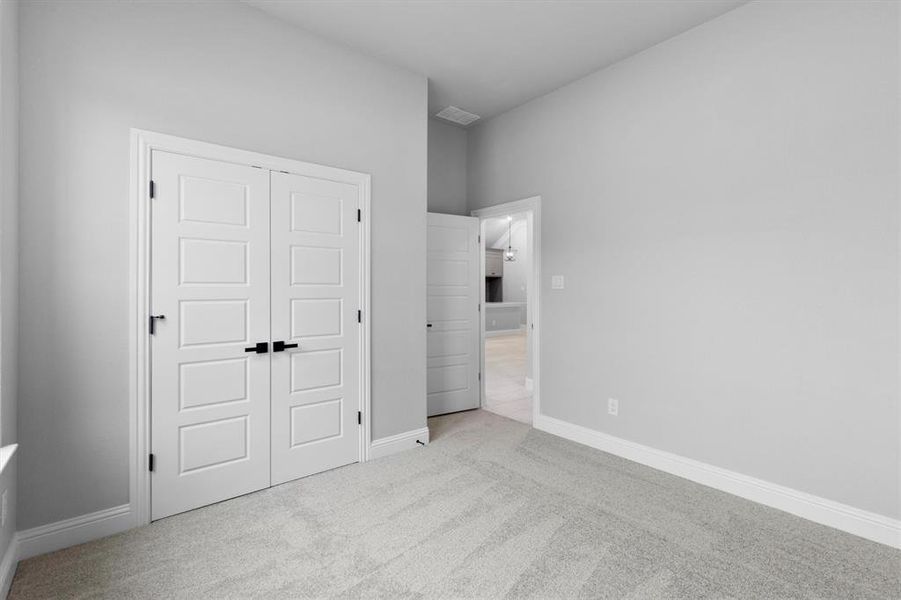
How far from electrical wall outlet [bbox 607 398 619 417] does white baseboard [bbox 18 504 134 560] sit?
3.32 meters

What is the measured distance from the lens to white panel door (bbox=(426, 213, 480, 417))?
14.2ft

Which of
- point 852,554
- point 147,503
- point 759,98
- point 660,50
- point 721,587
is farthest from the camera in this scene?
point 660,50

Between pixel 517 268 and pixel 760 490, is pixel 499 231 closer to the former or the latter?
pixel 517 268

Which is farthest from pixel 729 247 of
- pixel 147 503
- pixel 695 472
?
pixel 147 503

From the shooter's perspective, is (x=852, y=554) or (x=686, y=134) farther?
(x=686, y=134)

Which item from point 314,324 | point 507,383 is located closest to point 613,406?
point 314,324

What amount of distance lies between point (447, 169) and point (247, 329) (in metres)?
2.94

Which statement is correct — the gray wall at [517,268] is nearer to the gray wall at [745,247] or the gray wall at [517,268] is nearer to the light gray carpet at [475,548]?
the gray wall at [745,247]

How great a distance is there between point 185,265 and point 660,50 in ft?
11.9

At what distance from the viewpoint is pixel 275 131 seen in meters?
2.79

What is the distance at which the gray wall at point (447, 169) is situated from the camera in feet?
15.0

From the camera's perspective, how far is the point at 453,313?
14.7 ft

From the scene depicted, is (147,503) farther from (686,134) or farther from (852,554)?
(686,134)

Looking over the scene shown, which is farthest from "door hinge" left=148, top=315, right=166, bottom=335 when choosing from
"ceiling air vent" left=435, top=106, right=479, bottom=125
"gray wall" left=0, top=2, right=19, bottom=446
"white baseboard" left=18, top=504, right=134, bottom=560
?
"ceiling air vent" left=435, top=106, right=479, bottom=125
